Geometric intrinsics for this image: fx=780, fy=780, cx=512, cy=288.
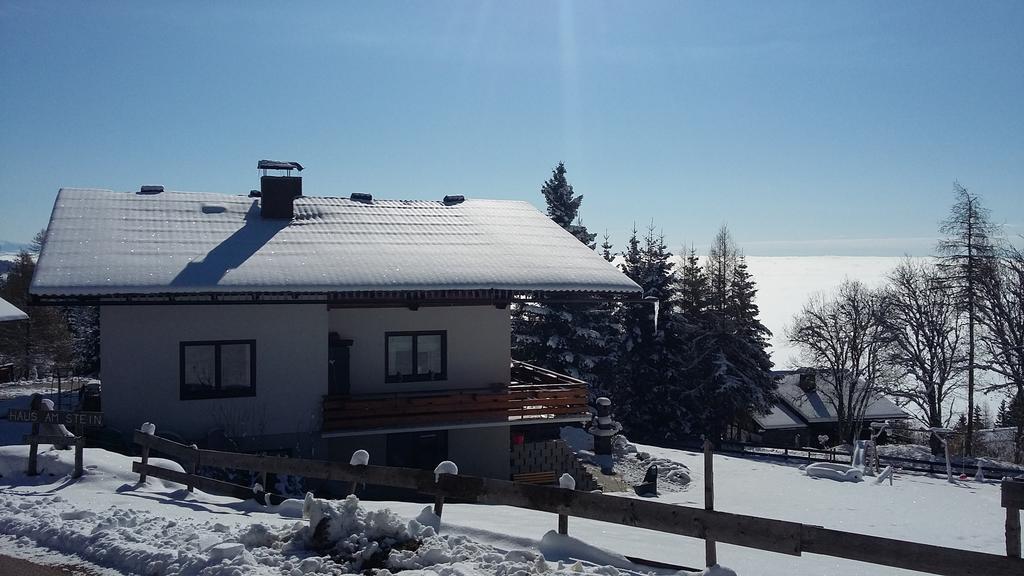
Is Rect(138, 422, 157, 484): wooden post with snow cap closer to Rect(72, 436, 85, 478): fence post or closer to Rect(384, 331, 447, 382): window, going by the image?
Rect(72, 436, 85, 478): fence post

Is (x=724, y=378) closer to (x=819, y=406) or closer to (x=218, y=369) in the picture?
(x=819, y=406)

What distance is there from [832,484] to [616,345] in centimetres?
1632

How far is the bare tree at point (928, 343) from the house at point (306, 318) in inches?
1073

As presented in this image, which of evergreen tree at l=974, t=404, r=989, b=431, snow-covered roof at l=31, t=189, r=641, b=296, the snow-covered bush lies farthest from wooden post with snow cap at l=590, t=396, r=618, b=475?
evergreen tree at l=974, t=404, r=989, b=431

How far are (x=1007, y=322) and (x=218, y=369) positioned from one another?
35.4 meters

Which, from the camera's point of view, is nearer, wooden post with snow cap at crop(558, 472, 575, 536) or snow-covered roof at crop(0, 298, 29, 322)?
wooden post with snow cap at crop(558, 472, 575, 536)

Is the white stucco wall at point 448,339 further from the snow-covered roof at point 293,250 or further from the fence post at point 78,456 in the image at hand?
the fence post at point 78,456

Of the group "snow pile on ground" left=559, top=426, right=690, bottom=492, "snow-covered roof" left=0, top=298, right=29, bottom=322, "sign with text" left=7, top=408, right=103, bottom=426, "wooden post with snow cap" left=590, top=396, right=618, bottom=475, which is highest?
"snow-covered roof" left=0, top=298, right=29, bottom=322

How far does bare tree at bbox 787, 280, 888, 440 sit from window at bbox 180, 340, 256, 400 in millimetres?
36556

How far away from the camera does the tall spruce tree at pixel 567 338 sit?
36094mm

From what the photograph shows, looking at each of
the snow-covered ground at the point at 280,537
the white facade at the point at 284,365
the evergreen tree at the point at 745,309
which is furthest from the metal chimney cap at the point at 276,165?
the evergreen tree at the point at 745,309

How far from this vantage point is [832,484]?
73.5ft

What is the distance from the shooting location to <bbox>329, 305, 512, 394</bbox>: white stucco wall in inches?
722

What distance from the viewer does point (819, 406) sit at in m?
49.3
